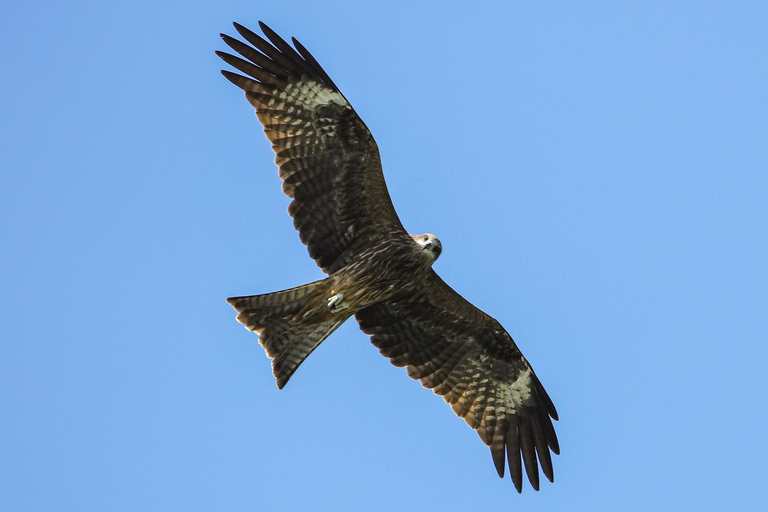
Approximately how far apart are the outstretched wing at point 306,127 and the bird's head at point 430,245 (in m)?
0.65

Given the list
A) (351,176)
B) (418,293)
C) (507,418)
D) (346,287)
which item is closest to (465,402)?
(507,418)

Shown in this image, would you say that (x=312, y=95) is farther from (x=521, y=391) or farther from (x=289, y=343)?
(x=521, y=391)

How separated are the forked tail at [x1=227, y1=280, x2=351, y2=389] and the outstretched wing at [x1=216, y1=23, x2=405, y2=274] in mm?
856

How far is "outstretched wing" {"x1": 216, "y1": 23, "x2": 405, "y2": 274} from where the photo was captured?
11609 mm

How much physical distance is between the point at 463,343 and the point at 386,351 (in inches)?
36.5

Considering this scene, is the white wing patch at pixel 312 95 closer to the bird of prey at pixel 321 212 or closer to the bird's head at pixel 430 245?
the bird of prey at pixel 321 212

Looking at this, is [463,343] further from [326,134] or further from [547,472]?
[326,134]

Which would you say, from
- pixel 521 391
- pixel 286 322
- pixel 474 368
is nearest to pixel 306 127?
pixel 286 322

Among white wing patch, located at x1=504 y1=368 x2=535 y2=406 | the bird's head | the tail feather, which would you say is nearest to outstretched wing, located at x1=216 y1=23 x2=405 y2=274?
the bird's head

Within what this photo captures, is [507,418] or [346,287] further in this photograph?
[507,418]

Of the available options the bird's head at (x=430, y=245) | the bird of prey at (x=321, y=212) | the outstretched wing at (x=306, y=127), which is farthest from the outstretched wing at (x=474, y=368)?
the outstretched wing at (x=306, y=127)

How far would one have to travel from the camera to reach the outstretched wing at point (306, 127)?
38.1ft

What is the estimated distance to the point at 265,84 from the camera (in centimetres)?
1167

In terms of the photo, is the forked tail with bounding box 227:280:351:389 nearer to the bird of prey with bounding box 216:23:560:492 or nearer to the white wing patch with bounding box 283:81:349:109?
the bird of prey with bounding box 216:23:560:492
